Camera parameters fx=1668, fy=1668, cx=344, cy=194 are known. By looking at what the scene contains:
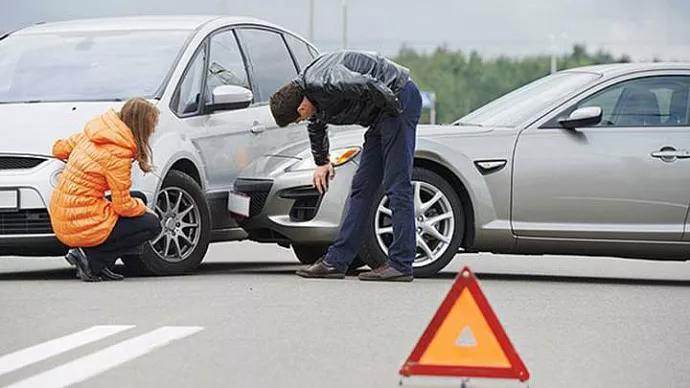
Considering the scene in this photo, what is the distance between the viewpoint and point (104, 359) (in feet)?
22.8

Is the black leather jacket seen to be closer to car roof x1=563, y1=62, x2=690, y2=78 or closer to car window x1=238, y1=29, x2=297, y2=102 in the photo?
car roof x1=563, y1=62, x2=690, y2=78

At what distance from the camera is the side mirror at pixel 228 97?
454 inches

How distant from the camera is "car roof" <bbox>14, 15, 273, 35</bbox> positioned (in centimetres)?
1212

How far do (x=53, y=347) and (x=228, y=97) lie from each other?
4470 millimetres

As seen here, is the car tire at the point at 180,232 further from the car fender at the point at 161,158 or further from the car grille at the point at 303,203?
the car grille at the point at 303,203

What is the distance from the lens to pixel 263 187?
1128 centimetres

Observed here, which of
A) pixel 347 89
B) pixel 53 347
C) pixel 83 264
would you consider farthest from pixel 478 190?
pixel 53 347

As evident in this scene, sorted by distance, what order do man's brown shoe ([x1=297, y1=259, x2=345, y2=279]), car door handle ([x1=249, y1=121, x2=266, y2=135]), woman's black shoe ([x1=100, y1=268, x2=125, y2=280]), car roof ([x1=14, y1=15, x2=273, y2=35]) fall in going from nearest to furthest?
woman's black shoe ([x1=100, y1=268, x2=125, y2=280]) < man's brown shoe ([x1=297, y1=259, x2=345, y2=279]) < car door handle ([x1=249, y1=121, x2=266, y2=135]) < car roof ([x1=14, y1=15, x2=273, y2=35])

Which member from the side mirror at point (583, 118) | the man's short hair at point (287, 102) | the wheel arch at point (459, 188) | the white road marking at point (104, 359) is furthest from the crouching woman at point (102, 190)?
the side mirror at point (583, 118)

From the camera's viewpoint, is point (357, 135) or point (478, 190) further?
point (357, 135)

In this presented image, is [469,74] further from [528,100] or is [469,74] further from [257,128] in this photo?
[528,100]

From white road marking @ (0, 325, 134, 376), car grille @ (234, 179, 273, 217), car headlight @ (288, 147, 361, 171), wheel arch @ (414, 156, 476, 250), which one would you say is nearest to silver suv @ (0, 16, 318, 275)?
car grille @ (234, 179, 273, 217)

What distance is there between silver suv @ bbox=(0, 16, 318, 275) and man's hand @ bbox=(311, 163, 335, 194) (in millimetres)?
893

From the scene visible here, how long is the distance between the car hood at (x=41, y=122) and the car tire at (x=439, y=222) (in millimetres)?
1859
